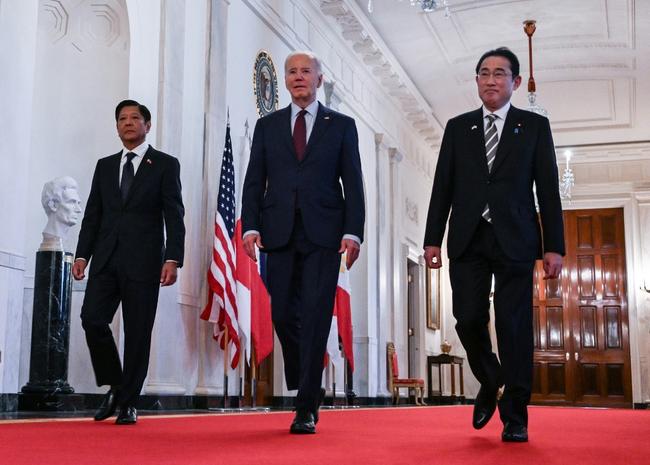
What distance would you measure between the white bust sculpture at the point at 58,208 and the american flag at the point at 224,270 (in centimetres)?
159

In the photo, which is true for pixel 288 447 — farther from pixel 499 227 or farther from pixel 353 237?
pixel 499 227

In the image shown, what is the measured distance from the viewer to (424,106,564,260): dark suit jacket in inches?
127

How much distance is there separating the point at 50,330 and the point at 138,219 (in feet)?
7.44

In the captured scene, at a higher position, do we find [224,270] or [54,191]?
[54,191]

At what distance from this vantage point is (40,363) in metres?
5.88

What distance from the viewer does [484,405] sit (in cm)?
339

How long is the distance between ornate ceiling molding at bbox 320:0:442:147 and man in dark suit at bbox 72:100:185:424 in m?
7.31

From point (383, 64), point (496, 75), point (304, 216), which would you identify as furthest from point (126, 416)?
point (383, 64)

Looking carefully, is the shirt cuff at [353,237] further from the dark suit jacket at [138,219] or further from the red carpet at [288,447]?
the dark suit jacket at [138,219]

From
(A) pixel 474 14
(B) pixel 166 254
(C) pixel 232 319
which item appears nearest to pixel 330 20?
(A) pixel 474 14

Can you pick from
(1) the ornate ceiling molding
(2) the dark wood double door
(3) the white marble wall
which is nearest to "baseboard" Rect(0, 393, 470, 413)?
(3) the white marble wall

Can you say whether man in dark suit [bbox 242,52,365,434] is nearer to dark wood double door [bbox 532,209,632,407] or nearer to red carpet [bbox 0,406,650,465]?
red carpet [bbox 0,406,650,465]

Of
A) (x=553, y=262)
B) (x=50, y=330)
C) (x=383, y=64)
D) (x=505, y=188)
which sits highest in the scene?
(x=383, y=64)

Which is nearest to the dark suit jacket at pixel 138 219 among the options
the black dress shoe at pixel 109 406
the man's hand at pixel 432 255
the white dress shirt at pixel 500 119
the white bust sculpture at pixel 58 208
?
the black dress shoe at pixel 109 406
